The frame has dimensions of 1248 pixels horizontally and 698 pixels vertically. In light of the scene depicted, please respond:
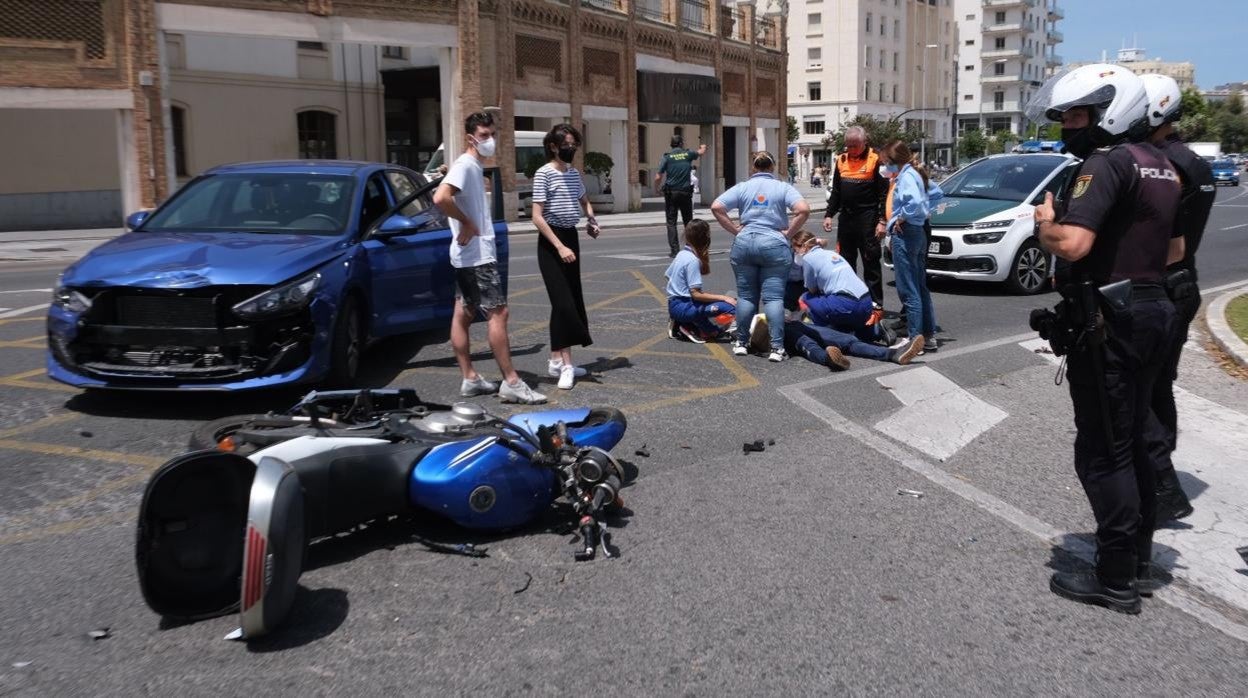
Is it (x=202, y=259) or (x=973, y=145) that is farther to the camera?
(x=973, y=145)

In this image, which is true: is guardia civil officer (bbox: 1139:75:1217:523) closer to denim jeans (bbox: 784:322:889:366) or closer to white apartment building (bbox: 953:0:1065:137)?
denim jeans (bbox: 784:322:889:366)

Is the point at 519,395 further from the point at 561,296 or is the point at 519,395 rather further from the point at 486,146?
the point at 486,146

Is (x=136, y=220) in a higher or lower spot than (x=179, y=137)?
lower

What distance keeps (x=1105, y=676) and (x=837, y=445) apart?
2911mm

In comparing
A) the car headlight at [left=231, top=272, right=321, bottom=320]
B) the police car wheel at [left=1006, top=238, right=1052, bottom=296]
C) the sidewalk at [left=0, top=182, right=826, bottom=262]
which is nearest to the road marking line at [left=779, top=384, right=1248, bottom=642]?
the car headlight at [left=231, top=272, right=321, bottom=320]

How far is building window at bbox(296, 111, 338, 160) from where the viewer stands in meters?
31.7

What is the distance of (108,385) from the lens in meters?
6.65

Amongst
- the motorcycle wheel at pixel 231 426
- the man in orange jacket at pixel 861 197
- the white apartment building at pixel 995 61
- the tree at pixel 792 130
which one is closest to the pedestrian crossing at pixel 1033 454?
the man in orange jacket at pixel 861 197

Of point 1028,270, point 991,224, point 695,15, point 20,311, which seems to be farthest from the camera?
point 695,15

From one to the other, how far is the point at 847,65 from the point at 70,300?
82.2 meters

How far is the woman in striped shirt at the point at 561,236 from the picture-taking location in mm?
7562

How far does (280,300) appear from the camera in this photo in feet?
21.9

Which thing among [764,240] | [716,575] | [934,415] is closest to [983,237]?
[764,240]

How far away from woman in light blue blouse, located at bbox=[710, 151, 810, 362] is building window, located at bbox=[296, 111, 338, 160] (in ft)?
81.7
